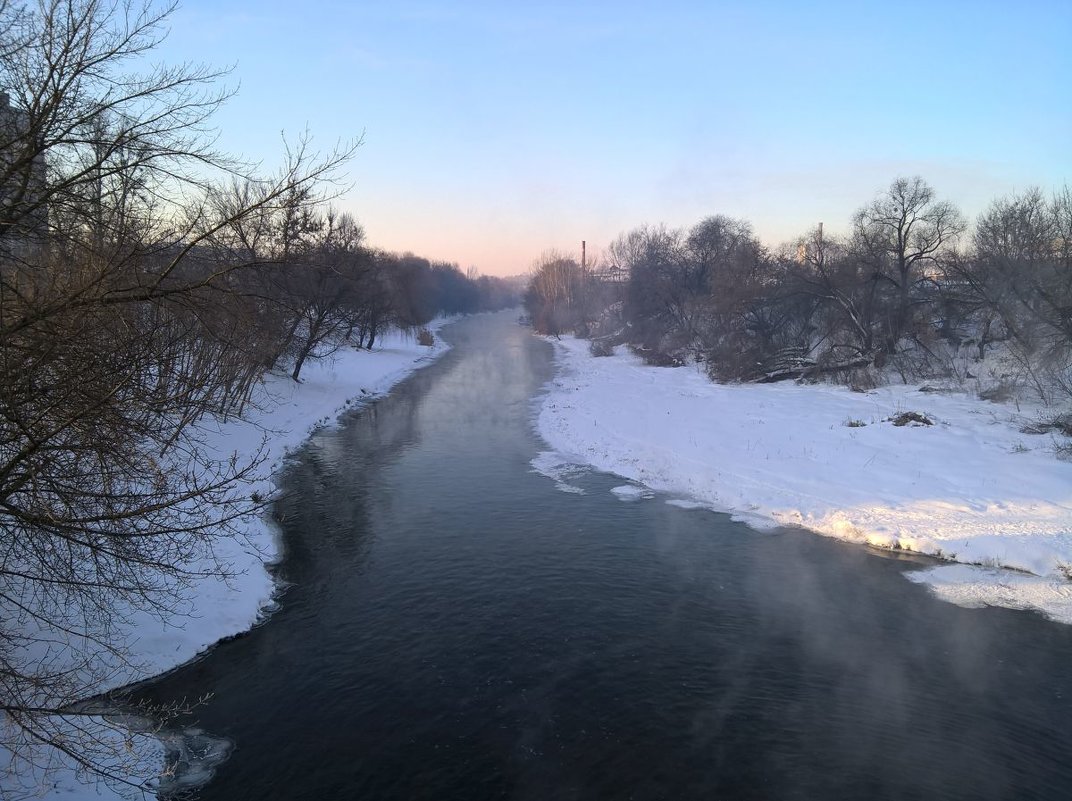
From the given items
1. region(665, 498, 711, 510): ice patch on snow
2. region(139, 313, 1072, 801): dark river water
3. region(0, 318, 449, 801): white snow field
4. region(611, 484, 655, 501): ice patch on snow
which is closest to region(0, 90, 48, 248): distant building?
region(0, 318, 449, 801): white snow field

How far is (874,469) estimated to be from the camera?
16047mm

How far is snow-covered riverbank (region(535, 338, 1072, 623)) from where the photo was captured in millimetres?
11758

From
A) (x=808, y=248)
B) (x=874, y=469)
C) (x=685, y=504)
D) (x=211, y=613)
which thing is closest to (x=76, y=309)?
(x=211, y=613)

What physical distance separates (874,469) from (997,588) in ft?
17.8

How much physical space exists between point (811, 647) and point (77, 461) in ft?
28.9

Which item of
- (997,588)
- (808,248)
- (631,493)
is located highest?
(808,248)

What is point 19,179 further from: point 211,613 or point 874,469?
point 874,469

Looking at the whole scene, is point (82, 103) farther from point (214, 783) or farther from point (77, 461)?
point (214, 783)

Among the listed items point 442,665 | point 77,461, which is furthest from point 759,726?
point 77,461

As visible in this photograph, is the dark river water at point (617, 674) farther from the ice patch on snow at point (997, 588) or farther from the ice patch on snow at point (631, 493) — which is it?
the ice patch on snow at point (631, 493)

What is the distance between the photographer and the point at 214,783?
6.49 metres

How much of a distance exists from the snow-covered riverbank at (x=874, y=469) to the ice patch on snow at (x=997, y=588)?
0.03m

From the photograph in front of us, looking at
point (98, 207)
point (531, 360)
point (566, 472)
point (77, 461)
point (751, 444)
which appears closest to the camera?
point (77, 461)

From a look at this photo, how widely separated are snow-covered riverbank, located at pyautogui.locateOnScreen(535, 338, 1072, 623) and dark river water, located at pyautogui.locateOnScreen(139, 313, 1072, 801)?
45.1 inches
